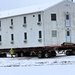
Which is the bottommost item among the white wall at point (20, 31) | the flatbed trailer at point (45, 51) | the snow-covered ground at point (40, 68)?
the snow-covered ground at point (40, 68)

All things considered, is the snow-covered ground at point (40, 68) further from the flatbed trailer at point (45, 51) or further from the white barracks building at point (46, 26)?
the white barracks building at point (46, 26)

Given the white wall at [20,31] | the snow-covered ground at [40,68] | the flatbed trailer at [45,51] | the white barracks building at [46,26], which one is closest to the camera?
the snow-covered ground at [40,68]

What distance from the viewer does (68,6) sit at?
43.7m

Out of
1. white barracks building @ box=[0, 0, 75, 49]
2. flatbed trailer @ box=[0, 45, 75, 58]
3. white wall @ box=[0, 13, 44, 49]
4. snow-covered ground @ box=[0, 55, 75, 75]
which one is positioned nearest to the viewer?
snow-covered ground @ box=[0, 55, 75, 75]

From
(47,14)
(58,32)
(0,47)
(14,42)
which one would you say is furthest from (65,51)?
(0,47)

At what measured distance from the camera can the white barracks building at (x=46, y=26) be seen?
4247 cm

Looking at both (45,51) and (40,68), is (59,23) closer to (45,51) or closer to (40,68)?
(45,51)

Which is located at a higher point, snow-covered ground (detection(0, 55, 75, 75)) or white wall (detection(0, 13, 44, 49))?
white wall (detection(0, 13, 44, 49))

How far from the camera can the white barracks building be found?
42.5 m

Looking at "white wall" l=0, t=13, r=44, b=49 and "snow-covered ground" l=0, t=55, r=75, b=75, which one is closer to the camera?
"snow-covered ground" l=0, t=55, r=75, b=75

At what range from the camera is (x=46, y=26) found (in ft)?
139

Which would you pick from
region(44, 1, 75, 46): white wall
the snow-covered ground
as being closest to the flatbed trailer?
region(44, 1, 75, 46): white wall

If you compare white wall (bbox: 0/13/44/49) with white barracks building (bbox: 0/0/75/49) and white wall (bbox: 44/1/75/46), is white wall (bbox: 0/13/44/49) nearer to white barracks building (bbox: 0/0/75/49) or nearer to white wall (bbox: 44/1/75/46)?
white barracks building (bbox: 0/0/75/49)

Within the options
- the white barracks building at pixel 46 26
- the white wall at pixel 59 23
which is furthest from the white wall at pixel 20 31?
the white wall at pixel 59 23
